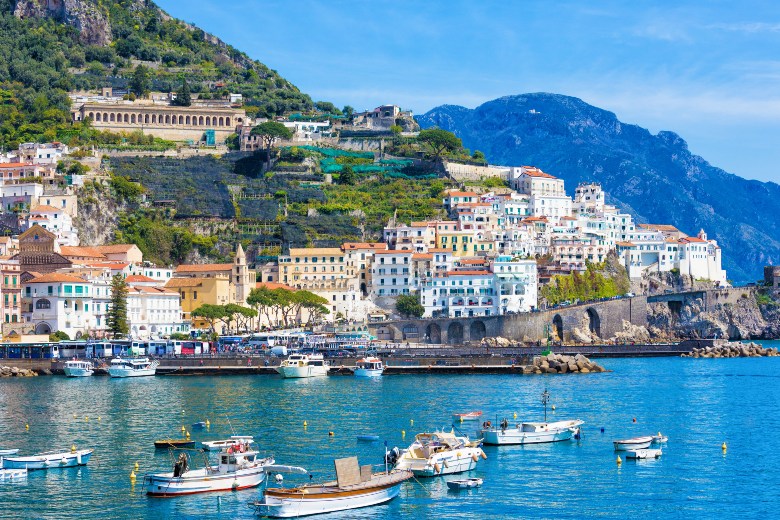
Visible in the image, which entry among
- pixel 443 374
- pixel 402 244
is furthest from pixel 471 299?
pixel 443 374

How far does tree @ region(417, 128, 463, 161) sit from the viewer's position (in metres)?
134

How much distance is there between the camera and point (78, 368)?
8156 centimetres

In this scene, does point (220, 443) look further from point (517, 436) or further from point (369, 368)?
point (369, 368)

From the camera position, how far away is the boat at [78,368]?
8144 centimetres

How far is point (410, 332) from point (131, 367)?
97.0ft

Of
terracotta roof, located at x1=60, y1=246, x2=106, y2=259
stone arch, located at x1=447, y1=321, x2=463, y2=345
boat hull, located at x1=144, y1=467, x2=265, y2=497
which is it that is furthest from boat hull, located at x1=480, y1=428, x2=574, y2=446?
terracotta roof, located at x1=60, y1=246, x2=106, y2=259

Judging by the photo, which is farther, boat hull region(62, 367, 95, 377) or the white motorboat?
boat hull region(62, 367, 95, 377)

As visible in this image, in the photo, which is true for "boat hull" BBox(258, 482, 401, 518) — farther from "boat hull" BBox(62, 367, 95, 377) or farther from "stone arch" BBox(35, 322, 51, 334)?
"stone arch" BBox(35, 322, 51, 334)

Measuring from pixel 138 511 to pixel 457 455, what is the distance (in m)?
11.6

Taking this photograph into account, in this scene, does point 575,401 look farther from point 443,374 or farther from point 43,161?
point 43,161

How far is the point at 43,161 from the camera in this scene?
117m

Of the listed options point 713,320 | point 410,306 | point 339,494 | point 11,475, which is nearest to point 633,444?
point 339,494

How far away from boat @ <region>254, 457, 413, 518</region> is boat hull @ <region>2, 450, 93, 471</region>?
10.4 metres

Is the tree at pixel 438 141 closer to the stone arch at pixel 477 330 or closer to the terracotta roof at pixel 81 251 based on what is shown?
the stone arch at pixel 477 330
